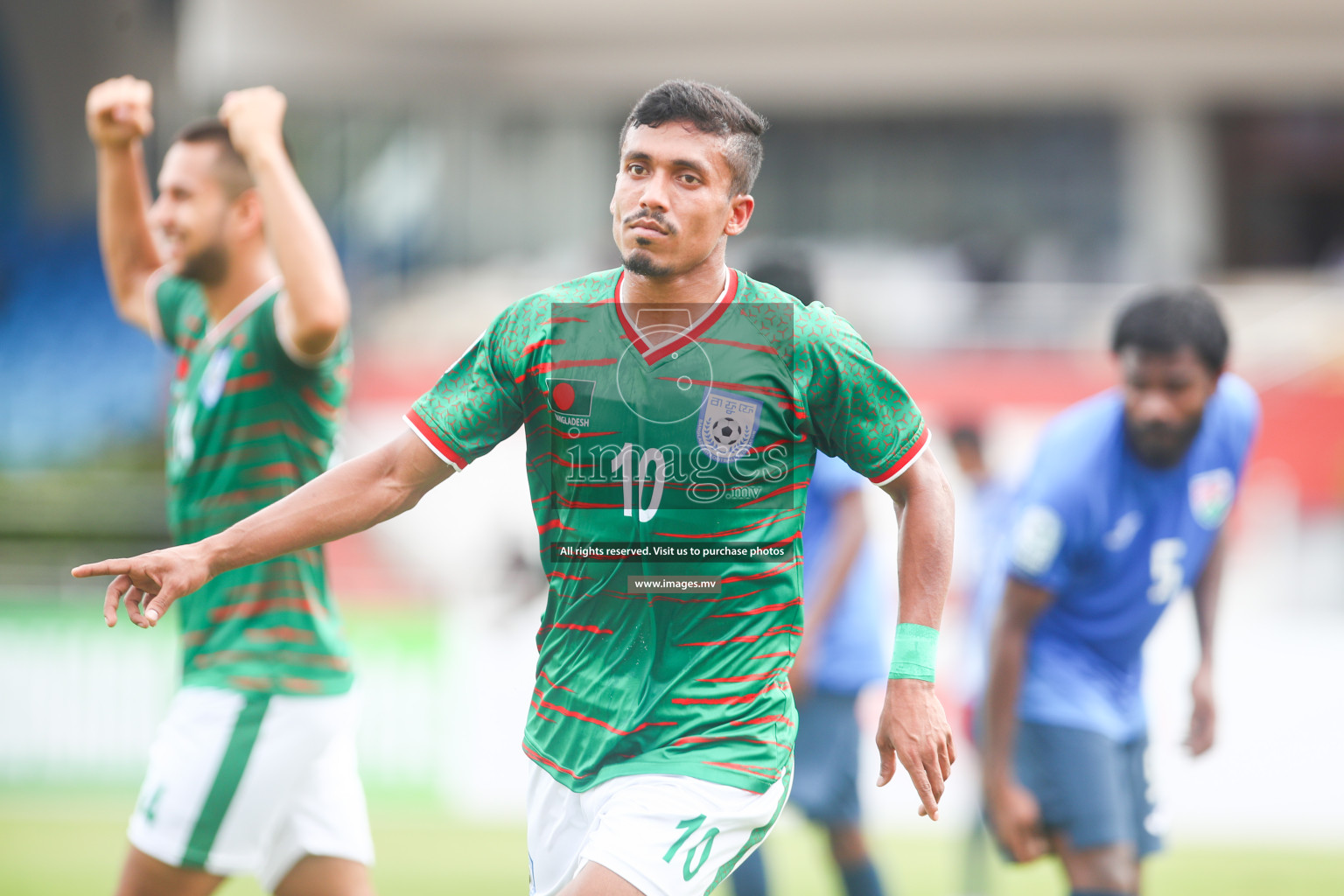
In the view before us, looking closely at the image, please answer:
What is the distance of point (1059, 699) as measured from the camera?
4.46 metres

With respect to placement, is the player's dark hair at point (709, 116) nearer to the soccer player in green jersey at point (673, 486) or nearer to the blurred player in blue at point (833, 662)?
the soccer player in green jersey at point (673, 486)

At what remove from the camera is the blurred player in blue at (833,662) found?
5.44 m

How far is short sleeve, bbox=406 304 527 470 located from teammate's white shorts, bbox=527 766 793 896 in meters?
0.75

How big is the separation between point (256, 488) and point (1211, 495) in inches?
117

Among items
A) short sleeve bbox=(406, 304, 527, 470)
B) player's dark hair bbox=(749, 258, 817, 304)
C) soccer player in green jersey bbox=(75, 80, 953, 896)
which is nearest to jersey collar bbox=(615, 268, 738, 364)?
soccer player in green jersey bbox=(75, 80, 953, 896)

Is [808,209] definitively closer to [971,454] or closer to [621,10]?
[621,10]

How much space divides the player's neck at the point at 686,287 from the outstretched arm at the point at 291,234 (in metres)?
1.02

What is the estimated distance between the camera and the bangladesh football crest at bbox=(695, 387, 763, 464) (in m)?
2.96

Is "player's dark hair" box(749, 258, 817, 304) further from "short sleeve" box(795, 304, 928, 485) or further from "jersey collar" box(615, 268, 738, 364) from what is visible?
"short sleeve" box(795, 304, 928, 485)

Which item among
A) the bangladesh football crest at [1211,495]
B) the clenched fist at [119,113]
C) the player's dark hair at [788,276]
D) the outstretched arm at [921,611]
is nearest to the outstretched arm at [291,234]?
the clenched fist at [119,113]

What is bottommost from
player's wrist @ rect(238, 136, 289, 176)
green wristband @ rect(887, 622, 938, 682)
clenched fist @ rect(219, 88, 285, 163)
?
green wristband @ rect(887, 622, 938, 682)

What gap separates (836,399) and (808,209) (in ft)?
66.2

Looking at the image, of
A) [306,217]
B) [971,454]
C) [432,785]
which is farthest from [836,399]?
[432,785]

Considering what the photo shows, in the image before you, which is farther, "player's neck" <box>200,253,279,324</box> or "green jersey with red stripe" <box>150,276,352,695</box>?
"player's neck" <box>200,253,279,324</box>
